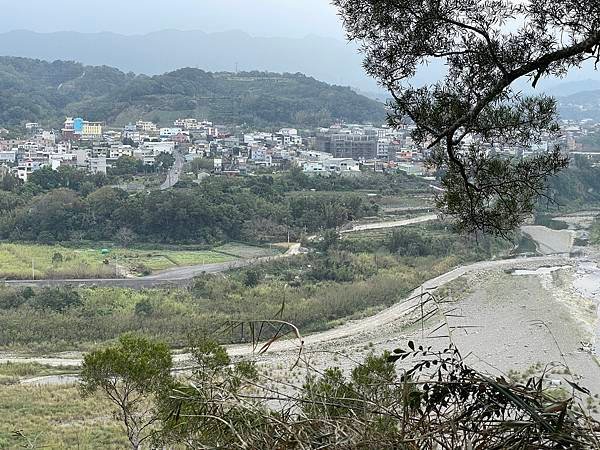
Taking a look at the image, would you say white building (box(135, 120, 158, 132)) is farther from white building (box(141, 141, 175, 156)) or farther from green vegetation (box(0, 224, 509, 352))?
green vegetation (box(0, 224, 509, 352))

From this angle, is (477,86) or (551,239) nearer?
(477,86)

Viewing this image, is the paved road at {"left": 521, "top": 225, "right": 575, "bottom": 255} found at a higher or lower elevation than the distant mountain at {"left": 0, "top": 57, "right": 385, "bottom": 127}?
lower

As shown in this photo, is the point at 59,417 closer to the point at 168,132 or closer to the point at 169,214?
the point at 169,214

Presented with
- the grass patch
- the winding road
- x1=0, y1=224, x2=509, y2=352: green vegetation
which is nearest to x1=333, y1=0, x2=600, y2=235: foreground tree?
the winding road

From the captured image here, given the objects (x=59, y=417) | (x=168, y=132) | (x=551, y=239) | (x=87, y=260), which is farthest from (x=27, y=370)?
(x=168, y=132)

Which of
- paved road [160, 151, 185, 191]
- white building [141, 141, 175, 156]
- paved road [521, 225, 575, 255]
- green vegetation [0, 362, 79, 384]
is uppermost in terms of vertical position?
white building [141, 141, 175, 156]
